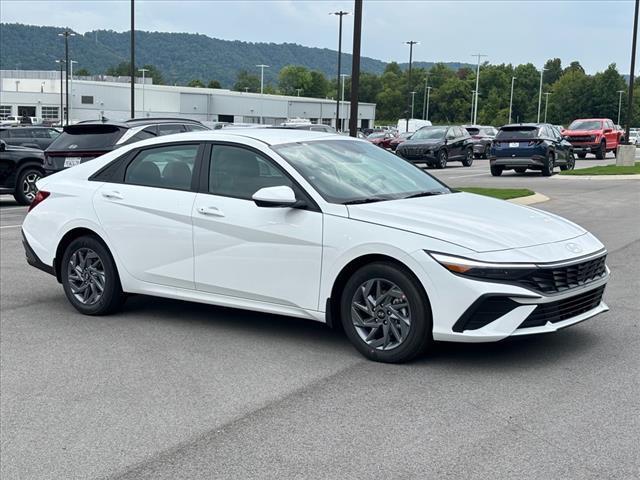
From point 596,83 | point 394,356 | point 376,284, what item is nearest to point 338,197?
point 376,284

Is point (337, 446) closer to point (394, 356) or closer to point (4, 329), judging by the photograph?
point (394, 356)

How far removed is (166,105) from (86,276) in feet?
294

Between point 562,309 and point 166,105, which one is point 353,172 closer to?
point 562,309

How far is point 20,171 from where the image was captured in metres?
18.6

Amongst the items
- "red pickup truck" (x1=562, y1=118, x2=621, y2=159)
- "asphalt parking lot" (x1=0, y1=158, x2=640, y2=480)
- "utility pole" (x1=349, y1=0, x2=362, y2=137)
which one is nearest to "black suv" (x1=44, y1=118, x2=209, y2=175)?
"utility pole" (x1=349, y1=0, x2=362, y2=137)

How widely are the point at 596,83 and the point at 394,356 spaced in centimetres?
14695

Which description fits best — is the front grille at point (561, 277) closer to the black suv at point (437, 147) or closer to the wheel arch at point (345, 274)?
the wheel arch at point (345, 274)

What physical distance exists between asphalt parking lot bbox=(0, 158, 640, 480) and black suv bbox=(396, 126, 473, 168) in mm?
25791

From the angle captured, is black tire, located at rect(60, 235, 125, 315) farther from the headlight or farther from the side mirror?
the headlight

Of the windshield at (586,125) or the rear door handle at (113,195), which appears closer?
the rear door handle at (113,195)

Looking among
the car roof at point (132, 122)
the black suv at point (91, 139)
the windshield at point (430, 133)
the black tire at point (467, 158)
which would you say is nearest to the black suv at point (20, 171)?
the black suv at point (91, 139)

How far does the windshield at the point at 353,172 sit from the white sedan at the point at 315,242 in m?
0.02

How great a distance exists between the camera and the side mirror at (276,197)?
6157 millimetres

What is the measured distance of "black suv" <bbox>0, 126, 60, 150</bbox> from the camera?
84.6 feet
